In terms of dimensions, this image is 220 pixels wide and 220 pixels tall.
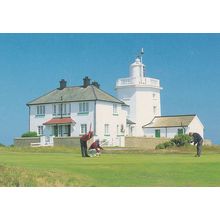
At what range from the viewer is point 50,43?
1591cm

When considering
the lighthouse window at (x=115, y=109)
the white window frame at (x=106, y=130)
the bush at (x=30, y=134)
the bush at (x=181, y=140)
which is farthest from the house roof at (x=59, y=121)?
the bush at (x=181, y=140)

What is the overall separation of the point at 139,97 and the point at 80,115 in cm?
197

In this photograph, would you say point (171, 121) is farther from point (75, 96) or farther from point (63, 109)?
point (63, 109)

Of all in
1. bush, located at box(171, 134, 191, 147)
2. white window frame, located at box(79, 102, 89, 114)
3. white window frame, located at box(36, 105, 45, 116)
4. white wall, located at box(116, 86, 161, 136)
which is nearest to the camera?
white window frame, located at box(36, 105, 45, 116)

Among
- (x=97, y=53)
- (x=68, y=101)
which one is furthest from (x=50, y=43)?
(x=68, y=101)

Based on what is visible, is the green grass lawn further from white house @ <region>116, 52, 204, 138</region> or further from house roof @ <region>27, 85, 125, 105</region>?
house roof @ <region>27, 85, 125, 105</region>

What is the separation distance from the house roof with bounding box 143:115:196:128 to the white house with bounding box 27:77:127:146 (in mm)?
885

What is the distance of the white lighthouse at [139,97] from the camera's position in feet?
58.0

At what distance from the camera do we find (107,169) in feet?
50.3

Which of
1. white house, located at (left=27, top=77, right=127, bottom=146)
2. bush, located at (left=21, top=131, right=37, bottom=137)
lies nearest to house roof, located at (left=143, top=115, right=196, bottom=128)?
white house, located at (left=27, top=77, right=127, bottom=146)

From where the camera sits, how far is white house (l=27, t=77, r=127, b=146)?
1756 centimetres
